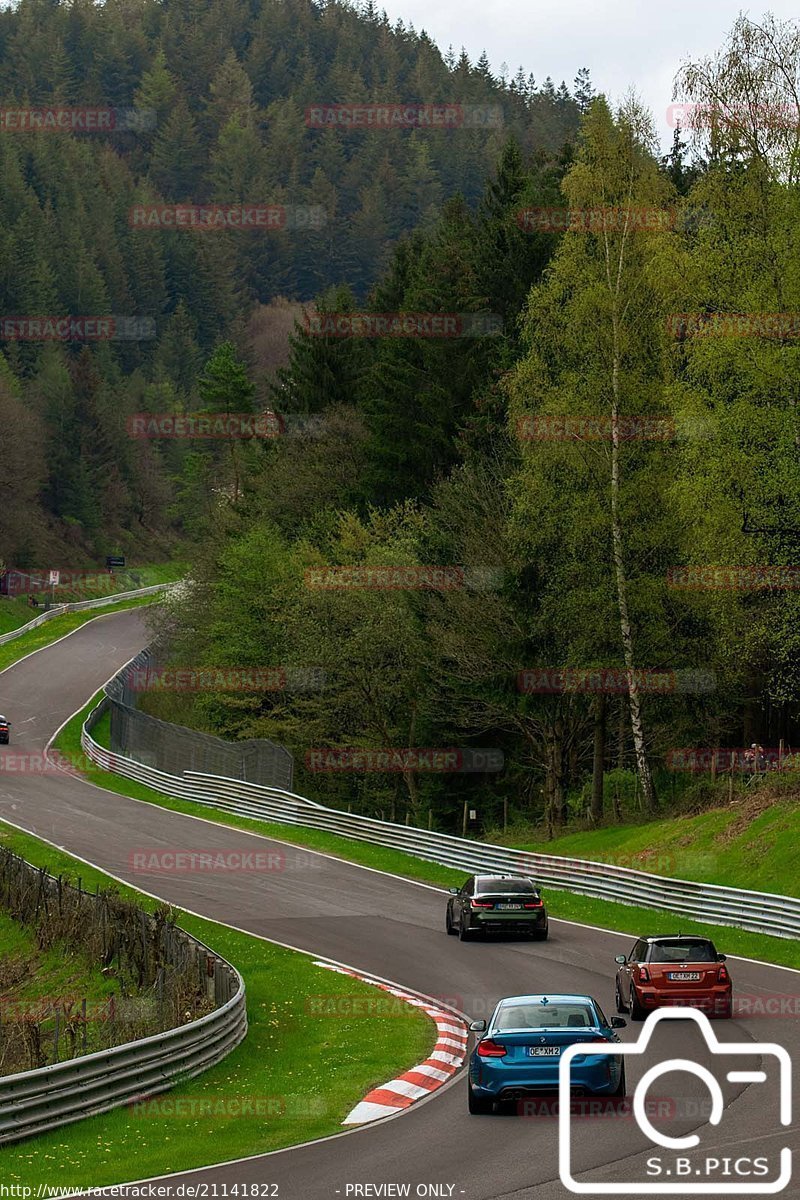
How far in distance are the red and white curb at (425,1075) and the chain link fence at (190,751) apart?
31668 mm

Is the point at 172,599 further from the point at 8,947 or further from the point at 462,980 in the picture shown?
the point at 462,980

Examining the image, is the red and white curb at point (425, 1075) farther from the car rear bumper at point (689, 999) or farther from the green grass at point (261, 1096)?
the car rear bumper at point (689, 999)

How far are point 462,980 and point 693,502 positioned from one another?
42.5 ft

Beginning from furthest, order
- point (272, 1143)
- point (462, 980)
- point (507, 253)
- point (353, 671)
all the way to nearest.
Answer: point (507, 253) < point (353, 671) < point (462, 980) < point (272, 1143)

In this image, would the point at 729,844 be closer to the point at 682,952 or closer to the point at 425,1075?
the point at 682,952

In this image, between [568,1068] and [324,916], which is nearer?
[568,1068]

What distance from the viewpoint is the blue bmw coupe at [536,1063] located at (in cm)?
1555

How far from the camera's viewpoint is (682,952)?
2198 centimetres

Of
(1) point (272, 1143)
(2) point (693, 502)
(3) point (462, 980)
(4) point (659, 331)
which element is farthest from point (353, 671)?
(1) point (272, 1143)

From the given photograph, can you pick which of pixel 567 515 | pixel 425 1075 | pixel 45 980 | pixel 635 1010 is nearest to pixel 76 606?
pixel 567 515

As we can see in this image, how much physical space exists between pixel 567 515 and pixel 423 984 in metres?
18.2

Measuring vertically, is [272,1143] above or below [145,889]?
above

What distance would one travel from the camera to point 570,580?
43.2 metres

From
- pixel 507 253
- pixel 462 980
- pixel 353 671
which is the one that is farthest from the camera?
pixel 507 253
